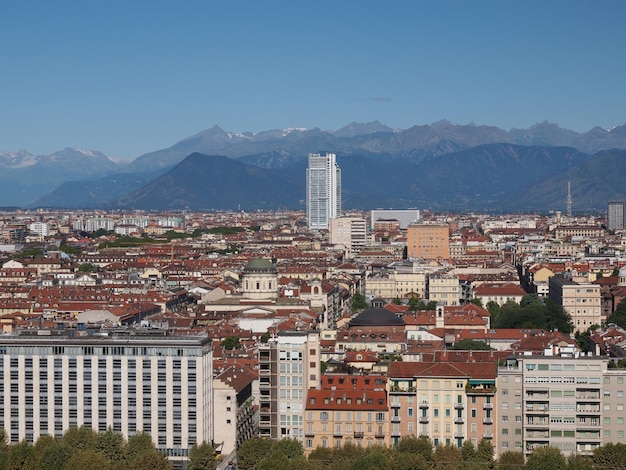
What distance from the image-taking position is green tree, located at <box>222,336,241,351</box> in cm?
6525

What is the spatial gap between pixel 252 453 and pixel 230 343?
22.2m

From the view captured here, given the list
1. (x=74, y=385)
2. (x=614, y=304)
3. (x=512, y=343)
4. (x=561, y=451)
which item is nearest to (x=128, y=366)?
(x=74, y=385)

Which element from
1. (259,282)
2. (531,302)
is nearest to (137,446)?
(259,282)

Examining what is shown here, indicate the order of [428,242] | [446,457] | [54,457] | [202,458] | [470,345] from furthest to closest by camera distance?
[428,242] → [470,345] → [202,458] → [446,457] → [54,457]

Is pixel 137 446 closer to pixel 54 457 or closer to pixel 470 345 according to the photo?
pixel 54 457

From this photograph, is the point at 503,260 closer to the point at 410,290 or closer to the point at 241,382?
the point at 410,290

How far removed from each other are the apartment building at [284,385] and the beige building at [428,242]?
102471mm

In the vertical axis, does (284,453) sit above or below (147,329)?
below

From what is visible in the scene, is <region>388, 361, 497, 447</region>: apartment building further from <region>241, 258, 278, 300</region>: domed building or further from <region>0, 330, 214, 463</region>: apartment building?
<region>241, 258, 278, 300</region>: domed building

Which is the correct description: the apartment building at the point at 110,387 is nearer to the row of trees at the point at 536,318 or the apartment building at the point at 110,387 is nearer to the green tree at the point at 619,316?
the row of trees at the point at 536,318

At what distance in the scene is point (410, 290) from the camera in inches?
4277

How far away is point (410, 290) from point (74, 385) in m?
64.3

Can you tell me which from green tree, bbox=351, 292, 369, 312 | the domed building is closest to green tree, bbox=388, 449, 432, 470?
the domed building

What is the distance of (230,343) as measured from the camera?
6588cm
